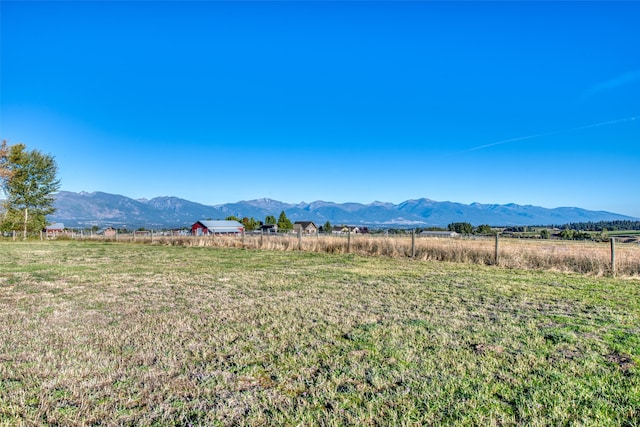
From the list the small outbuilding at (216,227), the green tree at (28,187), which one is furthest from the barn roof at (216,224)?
the green tree at (28,187)

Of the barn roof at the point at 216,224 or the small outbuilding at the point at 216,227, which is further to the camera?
the barn roof at the point at 216,224

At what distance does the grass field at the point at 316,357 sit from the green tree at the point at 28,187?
1397 inches

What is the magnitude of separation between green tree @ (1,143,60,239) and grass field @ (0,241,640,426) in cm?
3550

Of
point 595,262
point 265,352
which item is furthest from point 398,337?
point 595,262

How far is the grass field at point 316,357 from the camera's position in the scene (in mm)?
2617

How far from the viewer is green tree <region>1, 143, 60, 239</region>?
1341 inches

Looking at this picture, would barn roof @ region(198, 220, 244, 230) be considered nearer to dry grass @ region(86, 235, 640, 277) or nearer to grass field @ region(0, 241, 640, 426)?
dry grass @ region(86, 235, 640, 277)

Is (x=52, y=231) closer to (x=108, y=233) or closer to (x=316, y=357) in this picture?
(x=108, y=233)

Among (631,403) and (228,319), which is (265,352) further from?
(631,403)

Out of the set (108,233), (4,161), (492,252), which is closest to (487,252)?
(492,252)

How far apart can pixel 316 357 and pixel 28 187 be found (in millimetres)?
43475

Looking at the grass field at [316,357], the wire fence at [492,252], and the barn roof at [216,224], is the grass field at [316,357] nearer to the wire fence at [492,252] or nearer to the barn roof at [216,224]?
the wire fence at [492,252]

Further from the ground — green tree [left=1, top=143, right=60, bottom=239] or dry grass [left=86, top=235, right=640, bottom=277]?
green tree [left=1, top=143, right=60, bottom=239]

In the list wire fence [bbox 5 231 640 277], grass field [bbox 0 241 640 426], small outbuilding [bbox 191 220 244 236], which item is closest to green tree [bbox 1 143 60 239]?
wire fence [bbox 5 231 640 277]
